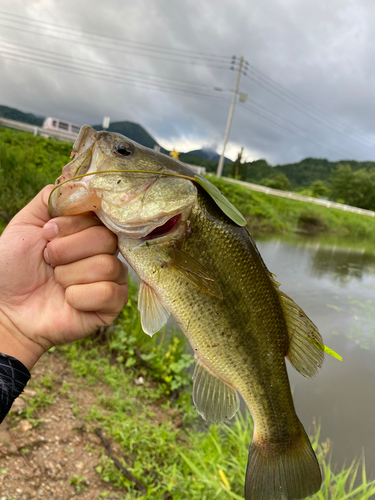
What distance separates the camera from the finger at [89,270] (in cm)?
141

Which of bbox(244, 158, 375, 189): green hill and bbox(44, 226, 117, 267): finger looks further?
bbox(244, 158, 375, 189): green hill

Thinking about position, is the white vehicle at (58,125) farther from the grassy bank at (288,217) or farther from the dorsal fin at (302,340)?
the dorsal fin at (302,340)

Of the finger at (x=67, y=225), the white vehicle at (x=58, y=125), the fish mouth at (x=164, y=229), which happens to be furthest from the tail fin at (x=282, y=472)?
the white vehicle at (x=58, y=125)

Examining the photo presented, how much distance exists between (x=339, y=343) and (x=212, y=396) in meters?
5.94

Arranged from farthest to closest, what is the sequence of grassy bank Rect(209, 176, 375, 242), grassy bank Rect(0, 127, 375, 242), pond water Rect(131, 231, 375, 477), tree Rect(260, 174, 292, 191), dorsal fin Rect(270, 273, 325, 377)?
tree Rect(260, 174, 292, 191), grassy bank Rect(209, 176, 375, 242), grassy bank Rect(0, 127, 375, 242), pond water Rect(131, 231, 375, 477), dorsal fin Rect(270, 273, 325, 377)

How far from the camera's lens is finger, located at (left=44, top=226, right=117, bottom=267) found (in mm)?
1359

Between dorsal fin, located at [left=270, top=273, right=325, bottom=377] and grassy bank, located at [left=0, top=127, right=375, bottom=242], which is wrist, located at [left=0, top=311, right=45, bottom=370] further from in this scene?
grassy bank, located at [left=0, top=127, right=375, bottom=242]

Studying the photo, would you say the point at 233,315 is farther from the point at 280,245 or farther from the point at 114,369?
the point at 280,245

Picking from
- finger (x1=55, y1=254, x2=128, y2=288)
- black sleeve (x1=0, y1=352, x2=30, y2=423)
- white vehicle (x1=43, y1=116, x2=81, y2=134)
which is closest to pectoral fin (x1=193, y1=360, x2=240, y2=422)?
finger (x1=55, y1=254, x2=128, y2=288)

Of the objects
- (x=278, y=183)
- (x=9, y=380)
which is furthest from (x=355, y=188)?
(x=9, y=380)

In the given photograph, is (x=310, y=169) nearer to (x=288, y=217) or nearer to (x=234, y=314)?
(x=288, y=217)

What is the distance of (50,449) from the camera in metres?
2.53

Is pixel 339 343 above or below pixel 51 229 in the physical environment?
below

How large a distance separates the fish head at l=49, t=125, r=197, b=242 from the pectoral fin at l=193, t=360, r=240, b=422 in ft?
2.47
